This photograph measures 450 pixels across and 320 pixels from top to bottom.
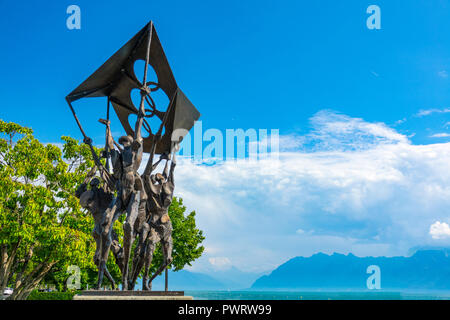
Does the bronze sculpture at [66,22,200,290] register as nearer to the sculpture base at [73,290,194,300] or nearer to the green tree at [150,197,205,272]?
the sculpture base at [73,290,194,300]

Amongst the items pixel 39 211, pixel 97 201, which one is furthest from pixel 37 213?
pixel 97 201

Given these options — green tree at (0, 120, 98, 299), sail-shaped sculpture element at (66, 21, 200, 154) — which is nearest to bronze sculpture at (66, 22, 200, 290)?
sail-shaped sculpture element at (66, 21, 200, 154)

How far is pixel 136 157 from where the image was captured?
9.89 metres

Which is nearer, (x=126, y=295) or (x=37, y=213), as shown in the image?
(x=126, y=295)

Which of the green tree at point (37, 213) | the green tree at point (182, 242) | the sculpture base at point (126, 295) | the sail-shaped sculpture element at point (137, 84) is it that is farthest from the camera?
the green tree at point (182, 242)

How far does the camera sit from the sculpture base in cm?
845

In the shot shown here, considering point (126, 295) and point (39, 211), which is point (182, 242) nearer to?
point (39, 211)

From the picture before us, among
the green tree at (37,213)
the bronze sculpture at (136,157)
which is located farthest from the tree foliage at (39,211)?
the bronze sculpture at (136,157)

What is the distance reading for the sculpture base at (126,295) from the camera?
8.45 metres

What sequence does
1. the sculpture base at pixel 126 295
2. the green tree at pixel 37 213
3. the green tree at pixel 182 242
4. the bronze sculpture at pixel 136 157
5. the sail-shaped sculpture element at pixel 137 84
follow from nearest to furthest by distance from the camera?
the sculpture base at pixel 126 295
the bronze sculpture at pixel 136 157
the sail-shaped sculpture element at pixel 137 84
the green tree at pixel 37 213
the green tree at pixel 182 242

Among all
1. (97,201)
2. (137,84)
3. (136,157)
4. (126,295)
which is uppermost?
(137,84)

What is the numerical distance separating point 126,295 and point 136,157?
327 centimetres

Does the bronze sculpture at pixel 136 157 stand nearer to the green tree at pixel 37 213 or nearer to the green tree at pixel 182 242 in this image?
the green tree at pixel 37 213

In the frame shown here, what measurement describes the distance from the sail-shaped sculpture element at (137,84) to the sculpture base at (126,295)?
14.6 feet
